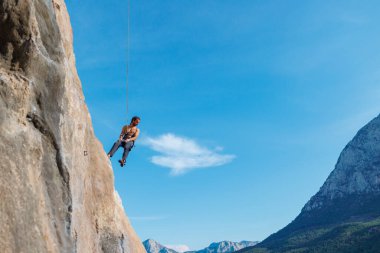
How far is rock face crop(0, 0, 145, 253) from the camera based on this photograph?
351 inches

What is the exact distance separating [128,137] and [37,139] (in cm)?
799

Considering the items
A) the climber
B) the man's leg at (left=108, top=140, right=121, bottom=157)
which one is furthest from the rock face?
the man's leg at (left=108, top=140, right=121, bottom=157)

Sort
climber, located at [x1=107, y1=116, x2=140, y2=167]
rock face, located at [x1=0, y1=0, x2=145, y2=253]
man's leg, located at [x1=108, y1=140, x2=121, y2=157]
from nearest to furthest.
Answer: rock face, located at [x1=0, y1=0, x2=145, y2=253], climber, located at [x1=107, y1=116, x2=140, y2=167], man's leg, located at [x1=108, y1=140, x2=121, y2=157]

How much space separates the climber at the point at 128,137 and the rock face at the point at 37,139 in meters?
4.93

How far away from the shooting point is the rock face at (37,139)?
29.2 ft

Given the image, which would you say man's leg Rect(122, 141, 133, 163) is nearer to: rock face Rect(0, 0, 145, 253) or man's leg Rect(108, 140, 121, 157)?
man's leg Rect(108, 140, 121, 157)

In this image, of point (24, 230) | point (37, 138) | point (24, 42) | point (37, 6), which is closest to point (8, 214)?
point (24, 230)

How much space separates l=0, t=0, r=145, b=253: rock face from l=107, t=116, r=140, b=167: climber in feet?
16.2

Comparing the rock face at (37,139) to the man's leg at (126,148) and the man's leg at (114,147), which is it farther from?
the man's leg at (114,147)

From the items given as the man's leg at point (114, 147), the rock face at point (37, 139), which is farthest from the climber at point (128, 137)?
the rock face at point (37, 139)

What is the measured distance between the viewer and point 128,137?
59.3ft

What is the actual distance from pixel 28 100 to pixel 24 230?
9.70ft

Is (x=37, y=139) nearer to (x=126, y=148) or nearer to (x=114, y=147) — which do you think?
(x=126, y=148)

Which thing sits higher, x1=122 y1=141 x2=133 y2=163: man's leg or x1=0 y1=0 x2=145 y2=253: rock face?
x1=122 y1=141 x2=133 y2=163: man's leg
